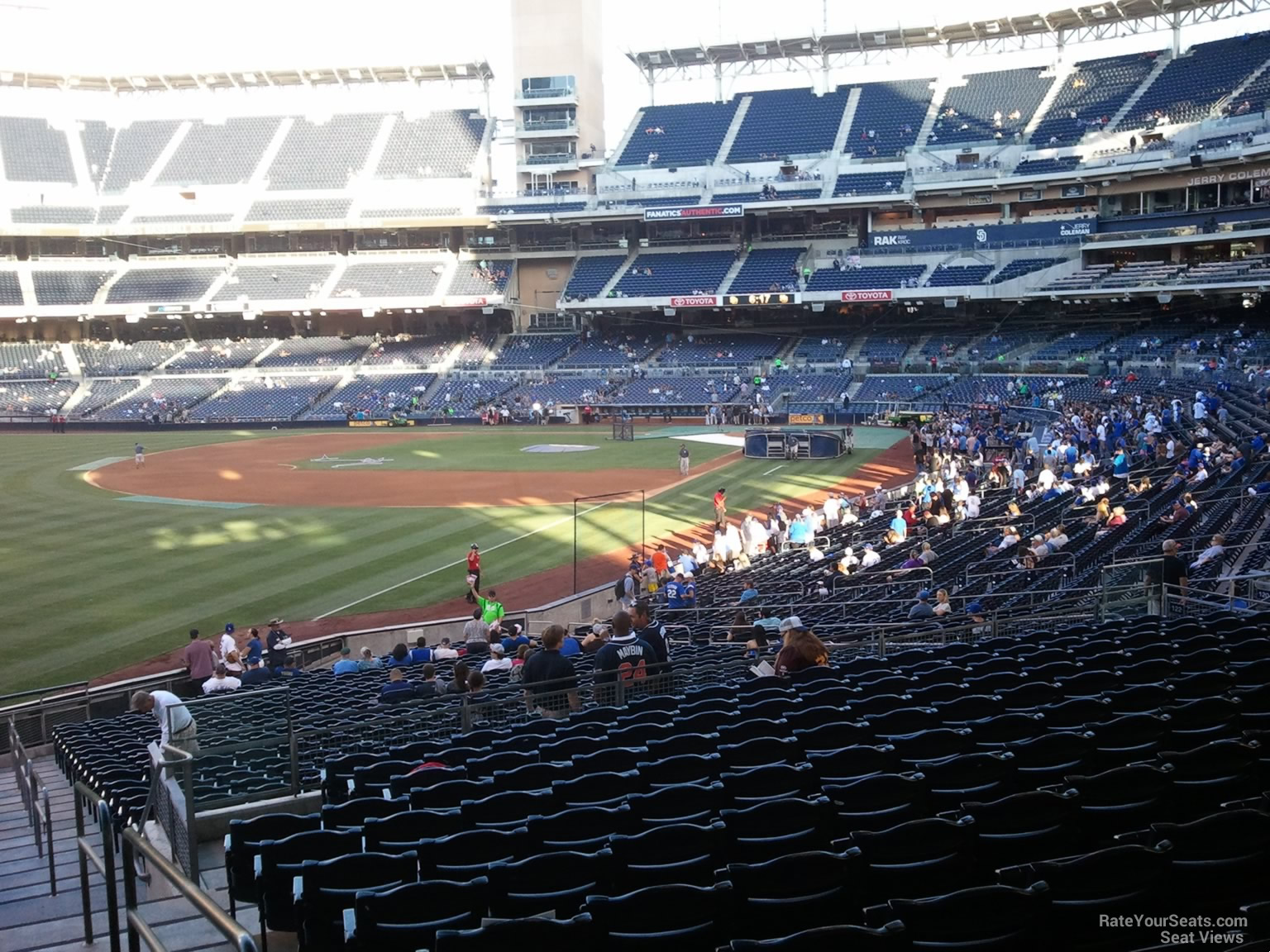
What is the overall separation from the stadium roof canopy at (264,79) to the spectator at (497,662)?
72.0 metres

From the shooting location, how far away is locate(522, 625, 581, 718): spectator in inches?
405

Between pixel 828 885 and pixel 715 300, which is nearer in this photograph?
pixel 828 885

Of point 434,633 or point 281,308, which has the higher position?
point 281,308

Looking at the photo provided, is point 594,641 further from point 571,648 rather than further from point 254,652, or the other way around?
point 254,652

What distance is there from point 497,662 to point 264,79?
7873 centimetres

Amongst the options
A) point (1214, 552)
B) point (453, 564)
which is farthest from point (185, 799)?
point (453, 564)

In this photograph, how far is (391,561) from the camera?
1061 inches

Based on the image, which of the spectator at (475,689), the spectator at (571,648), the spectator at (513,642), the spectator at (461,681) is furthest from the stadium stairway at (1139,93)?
the spectator at (475,689)

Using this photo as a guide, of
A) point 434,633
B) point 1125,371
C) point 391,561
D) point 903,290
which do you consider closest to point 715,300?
point 903,290

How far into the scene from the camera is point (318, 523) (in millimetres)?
31922

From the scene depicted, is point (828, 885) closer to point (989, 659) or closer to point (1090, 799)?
point (1090, 799)

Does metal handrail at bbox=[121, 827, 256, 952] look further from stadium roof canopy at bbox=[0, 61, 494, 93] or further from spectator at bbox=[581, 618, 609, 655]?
stadium roof canopy at bbox=[0, 61, 494, 93]

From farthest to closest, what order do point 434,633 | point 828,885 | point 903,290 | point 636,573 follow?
point 903,290
point 636,573
point 434,633
point 828,885

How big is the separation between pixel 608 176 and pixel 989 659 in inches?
2625
